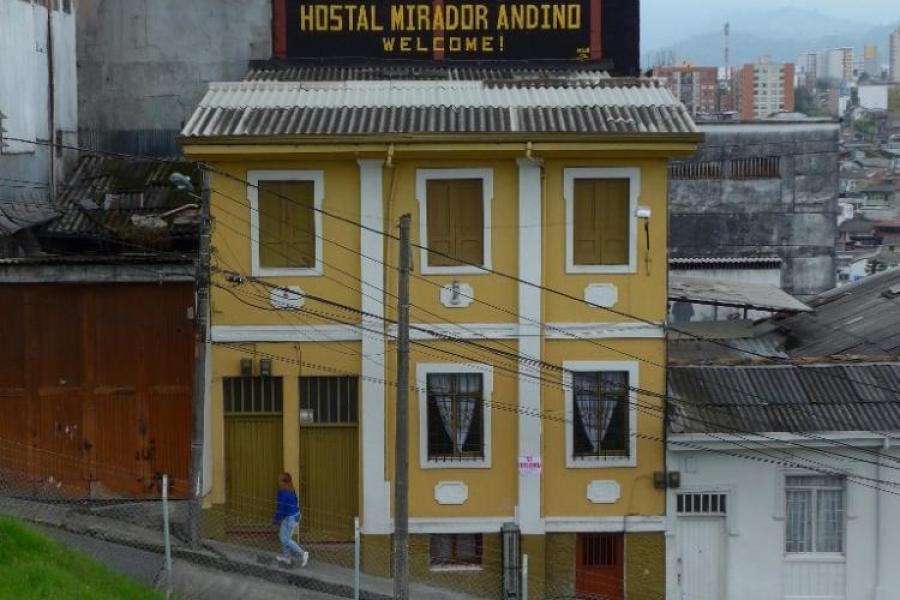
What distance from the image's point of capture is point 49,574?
17.8 meters

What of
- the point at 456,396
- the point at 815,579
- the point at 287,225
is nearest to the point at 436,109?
the point at 287,225

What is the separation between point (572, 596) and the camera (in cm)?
2414

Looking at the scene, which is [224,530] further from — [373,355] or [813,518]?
[813,518]

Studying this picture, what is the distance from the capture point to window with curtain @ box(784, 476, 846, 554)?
24062mm

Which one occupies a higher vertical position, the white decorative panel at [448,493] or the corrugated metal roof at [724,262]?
the corrugated metal roof at [724,262]

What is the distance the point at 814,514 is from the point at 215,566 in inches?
371

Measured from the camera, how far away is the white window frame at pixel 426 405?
23.8 metres

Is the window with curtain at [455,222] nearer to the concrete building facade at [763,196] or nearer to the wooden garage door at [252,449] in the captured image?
the wooden garage door at [252,449]

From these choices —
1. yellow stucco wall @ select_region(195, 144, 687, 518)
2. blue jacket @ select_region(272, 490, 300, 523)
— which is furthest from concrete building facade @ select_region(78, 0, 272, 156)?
blue jacket @ select_region(272, 490, 300, 523)

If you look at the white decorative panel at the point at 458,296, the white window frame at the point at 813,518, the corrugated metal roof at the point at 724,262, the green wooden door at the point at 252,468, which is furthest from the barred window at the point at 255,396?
the corrugated metal roof at the point at 724,262

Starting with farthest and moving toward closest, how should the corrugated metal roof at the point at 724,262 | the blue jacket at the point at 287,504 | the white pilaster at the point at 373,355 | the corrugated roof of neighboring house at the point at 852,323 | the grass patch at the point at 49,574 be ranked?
the corrugated metal roof at the point at 724,262 < the corrugated roof of neighboring house at the point at 852,323 < the white pilaster at the point at 373,355 < the blue jacket at the point at 287,504 < the grass patch at the point at 49,574

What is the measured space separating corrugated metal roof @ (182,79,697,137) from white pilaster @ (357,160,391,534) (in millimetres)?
1057

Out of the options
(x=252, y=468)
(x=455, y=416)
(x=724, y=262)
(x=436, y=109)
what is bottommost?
(x=252, y=468)

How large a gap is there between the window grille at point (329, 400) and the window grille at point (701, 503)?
533 cm
